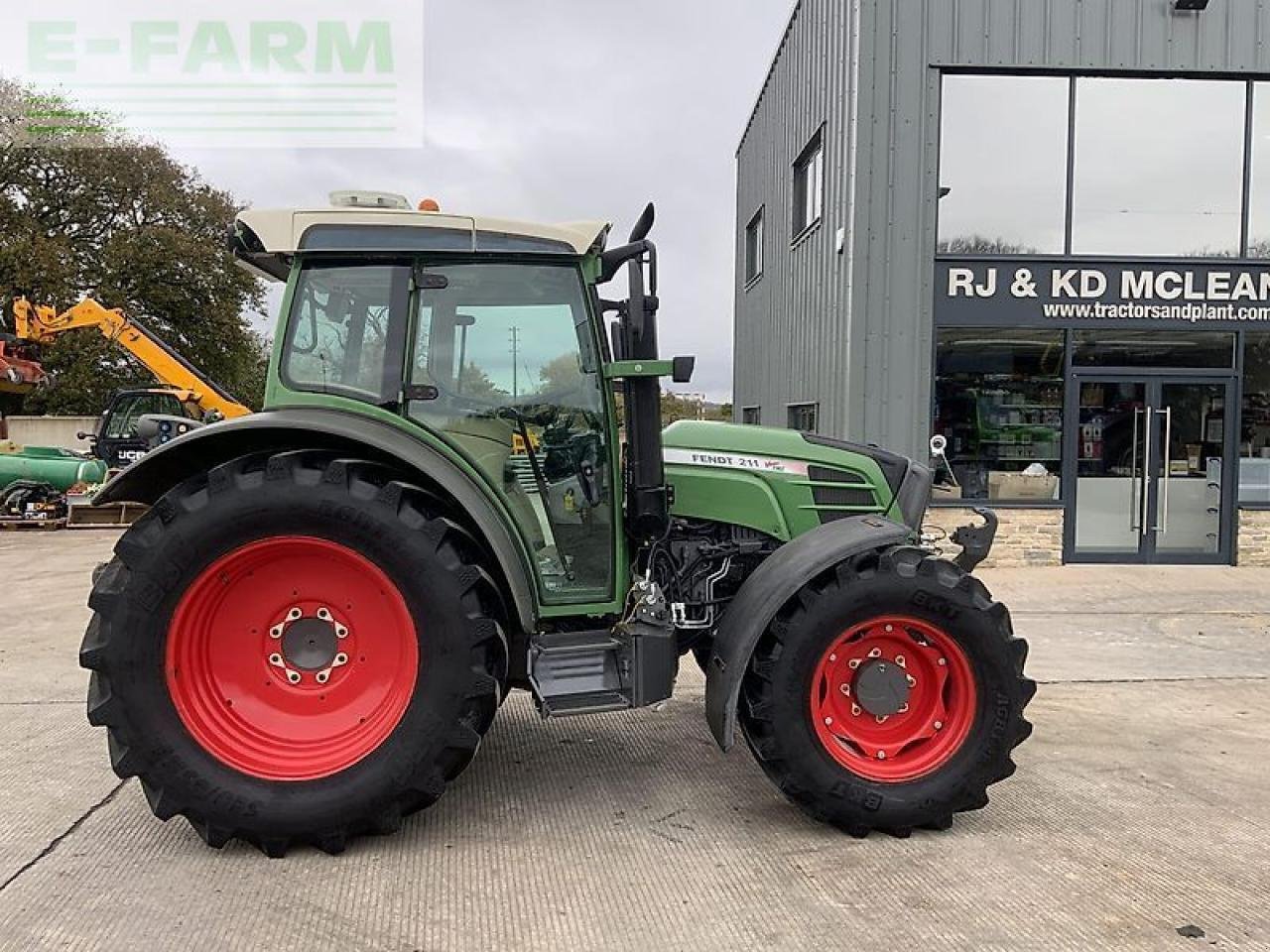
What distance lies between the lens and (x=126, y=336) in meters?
15.3

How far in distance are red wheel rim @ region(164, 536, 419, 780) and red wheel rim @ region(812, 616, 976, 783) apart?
1613mm

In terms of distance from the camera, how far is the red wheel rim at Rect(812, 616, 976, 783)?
362cm

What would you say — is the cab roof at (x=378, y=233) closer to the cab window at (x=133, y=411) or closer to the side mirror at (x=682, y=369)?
the side mirror at (x=682, y=369)

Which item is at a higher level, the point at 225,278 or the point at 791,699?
the point at 225,278

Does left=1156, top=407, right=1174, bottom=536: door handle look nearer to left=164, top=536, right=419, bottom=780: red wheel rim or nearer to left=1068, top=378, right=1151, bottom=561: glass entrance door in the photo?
left=1068, top=378, right=1151, bottom=561: glass entrance door

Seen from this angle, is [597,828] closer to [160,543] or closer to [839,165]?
[160,543]

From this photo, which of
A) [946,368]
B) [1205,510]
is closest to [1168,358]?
[1205,510]

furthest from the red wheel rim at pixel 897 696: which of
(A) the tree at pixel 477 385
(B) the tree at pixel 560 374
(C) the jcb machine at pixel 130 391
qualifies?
(C) the jcb machine at pixel 130 391

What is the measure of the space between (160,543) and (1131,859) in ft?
11.6

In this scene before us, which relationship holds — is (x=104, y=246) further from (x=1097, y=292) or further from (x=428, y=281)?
(x=428, y=281)

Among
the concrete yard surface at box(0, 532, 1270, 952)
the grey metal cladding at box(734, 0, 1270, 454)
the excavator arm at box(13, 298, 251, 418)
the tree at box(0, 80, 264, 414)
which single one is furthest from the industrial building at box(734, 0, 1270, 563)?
the tree at box(0, 80, 264, 414)

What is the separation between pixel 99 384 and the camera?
85.8ft

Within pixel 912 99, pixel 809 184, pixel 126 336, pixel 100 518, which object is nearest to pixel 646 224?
pixel 912 99

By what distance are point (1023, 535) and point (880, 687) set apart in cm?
713
